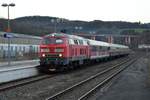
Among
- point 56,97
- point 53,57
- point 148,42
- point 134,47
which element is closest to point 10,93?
point 56,97

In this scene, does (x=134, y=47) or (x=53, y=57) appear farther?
(x=134, y=47)

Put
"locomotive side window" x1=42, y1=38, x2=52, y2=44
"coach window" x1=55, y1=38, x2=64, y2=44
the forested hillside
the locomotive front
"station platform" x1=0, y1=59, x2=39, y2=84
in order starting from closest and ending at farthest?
"station platform" x1=0, y1=59, x2=39, y2=84
the locomotive front
"coach window" x1=55, y1=38, x2=64, y2=44
"locomotive side window" x1=42, y1=38, x2=52, y2=44
the forested hillside

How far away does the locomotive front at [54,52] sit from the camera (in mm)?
26422

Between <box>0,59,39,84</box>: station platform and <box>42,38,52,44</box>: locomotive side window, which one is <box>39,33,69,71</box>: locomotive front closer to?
<box>42,38,52,44</box>: locomotive side window

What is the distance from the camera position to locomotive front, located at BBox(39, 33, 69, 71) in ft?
86.7

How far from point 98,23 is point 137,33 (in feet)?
62.9

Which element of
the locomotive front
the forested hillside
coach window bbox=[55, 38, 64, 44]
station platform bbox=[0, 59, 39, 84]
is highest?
the forested hillside

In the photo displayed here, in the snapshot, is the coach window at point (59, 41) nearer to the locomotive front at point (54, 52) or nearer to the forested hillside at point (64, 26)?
the locomotive front at point (54, 52)

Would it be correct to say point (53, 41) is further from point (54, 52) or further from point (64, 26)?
point (64, 26)

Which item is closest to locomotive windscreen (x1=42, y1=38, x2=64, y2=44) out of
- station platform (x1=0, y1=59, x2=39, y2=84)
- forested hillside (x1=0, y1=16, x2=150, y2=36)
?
station platform (x1=0, y1=59, x2=39, y2=84)

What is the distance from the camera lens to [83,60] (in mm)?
33688

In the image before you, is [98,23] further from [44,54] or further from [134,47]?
[44,54]

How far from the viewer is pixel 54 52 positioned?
1055 inches

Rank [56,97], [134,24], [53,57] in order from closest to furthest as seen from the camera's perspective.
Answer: [56,97] → [53,57] → [134,24]
